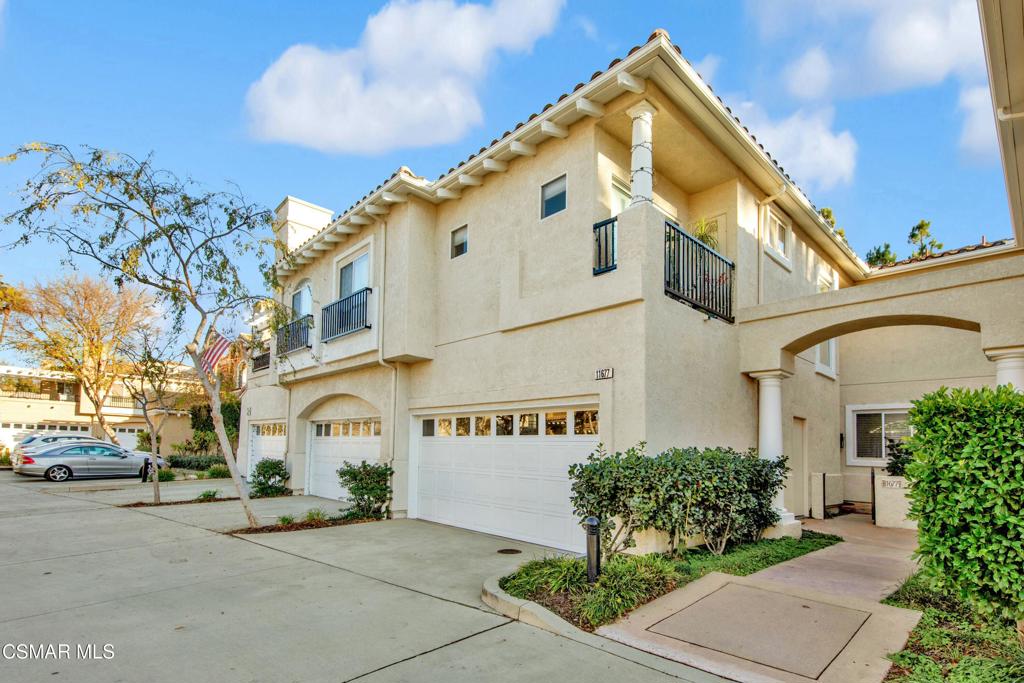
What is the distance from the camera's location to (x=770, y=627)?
17.2ft

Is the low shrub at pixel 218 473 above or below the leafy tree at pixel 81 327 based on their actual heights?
below

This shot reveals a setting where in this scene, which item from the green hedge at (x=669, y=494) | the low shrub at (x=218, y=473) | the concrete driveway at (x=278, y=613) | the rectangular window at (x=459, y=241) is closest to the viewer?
the concrete driveway at (x=278, y=613)

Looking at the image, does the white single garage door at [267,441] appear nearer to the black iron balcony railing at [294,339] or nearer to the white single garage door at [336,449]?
the white single garage door at [336,449]

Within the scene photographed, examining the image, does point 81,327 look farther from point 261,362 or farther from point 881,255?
point 881,255

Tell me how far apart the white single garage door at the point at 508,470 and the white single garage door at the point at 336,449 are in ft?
7.14

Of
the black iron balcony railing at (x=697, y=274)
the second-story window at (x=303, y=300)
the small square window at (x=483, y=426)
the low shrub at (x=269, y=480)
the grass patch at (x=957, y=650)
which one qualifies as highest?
the second-story window at (x=303, y=300)

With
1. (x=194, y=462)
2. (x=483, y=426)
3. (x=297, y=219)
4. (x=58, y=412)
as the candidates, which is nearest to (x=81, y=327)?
(x=194, y=462)

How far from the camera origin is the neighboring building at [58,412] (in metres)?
35.8

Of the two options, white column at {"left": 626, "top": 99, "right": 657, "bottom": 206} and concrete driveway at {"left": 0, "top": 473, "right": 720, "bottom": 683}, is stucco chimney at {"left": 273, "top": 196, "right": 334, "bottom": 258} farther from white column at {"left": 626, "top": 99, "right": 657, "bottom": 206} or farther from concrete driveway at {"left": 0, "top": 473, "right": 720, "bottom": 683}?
white column at {"left": 626, "top": 99, "right": 657, "bottom": 206}

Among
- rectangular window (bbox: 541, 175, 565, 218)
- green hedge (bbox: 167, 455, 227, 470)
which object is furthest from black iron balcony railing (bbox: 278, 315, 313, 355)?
green hedge (bbox: 167, 455, 227, 470)

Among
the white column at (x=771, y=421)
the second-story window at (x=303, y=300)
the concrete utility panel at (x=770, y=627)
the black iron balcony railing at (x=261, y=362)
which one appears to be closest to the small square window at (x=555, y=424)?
the white column at (x=771, y=421)

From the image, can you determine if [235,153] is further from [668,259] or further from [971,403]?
[971,403]

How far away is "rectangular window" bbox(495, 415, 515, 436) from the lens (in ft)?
34.0

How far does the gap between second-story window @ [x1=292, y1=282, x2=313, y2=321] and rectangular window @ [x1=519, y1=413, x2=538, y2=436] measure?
841 centimetres
